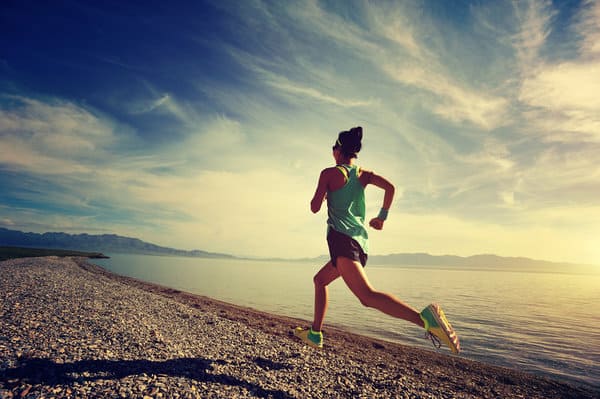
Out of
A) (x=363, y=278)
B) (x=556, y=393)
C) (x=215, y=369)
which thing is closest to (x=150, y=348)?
(x=215, y=369)

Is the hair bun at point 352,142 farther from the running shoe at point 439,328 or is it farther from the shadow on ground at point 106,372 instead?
the shadow on ground at point 106,372

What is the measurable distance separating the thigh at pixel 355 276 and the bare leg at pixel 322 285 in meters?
0.75

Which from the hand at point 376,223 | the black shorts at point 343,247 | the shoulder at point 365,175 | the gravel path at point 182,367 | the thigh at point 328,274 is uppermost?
the shoulder at point 365,175

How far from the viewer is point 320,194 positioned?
4520 mm

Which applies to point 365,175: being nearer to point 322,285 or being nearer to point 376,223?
A: point 376,223

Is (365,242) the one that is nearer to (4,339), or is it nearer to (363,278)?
(363,278)

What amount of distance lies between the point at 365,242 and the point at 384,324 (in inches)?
727

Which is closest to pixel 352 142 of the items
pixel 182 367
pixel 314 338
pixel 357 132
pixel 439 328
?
pixel 357 132

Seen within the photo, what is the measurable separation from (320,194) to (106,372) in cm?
462

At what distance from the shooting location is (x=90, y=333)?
269 inches

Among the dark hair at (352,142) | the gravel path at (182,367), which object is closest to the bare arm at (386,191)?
the dark hair at (352,142)

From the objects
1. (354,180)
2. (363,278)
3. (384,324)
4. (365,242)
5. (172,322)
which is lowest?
(384,324)

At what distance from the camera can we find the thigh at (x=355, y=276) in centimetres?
405

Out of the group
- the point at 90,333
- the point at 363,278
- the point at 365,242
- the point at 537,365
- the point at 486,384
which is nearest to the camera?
the point at 363,278
